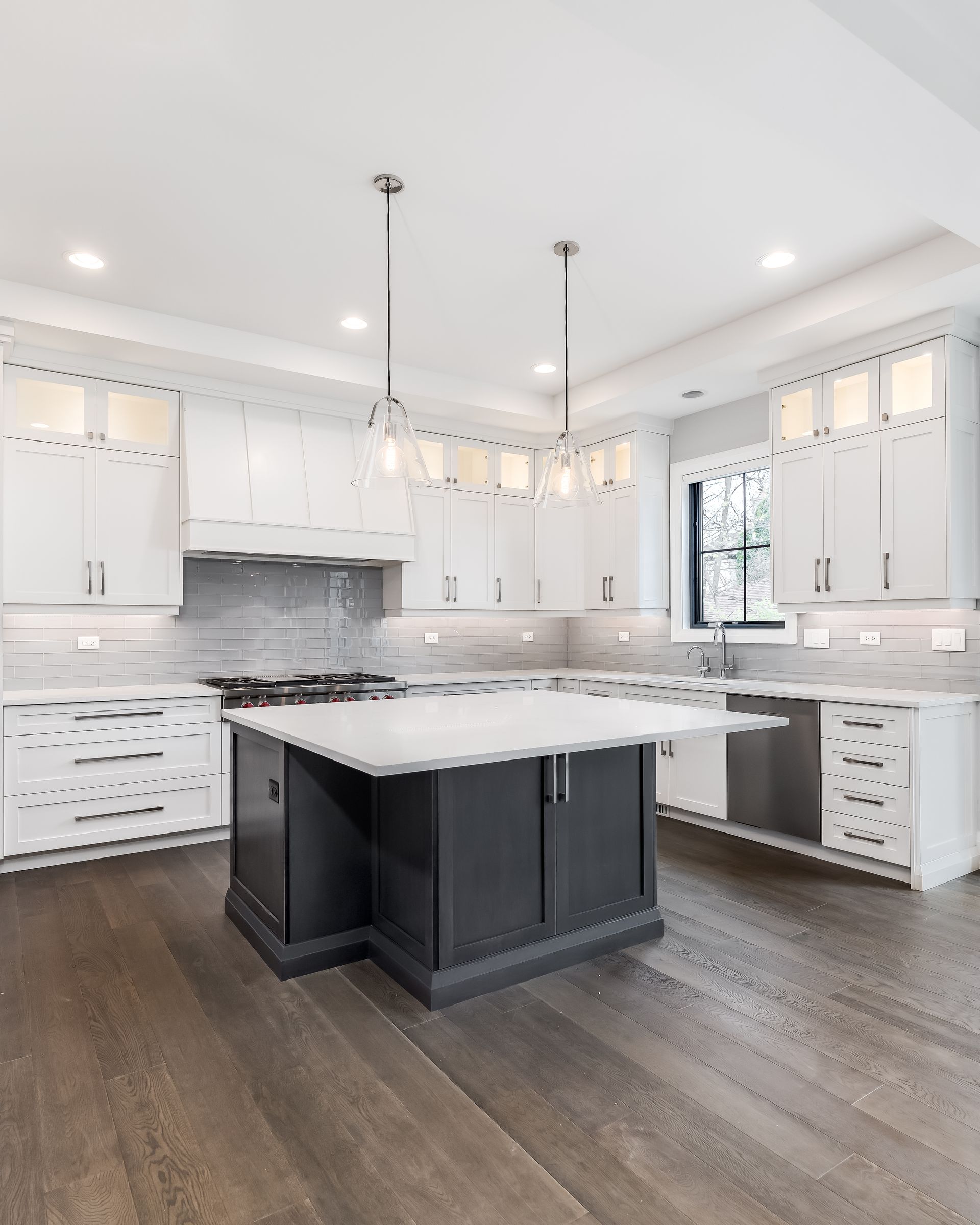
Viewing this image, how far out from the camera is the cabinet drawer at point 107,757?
154 inches

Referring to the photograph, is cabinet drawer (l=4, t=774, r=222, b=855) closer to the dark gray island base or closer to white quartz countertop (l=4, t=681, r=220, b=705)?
white quartz countertop (l=4, t=681, r=220, b=705)

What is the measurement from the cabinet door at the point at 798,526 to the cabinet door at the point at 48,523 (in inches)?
152

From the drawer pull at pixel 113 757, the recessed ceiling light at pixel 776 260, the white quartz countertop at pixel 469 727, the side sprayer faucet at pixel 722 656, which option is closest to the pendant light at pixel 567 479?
the white quartz countertop at pixel 469 727

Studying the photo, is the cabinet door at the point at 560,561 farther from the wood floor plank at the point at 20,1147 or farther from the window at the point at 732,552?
the wood floor plank at the point at 20,1147

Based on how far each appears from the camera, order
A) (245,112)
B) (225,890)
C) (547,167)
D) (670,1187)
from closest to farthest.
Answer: (670,1187) < (245,112) < (547,167) < (225,890)

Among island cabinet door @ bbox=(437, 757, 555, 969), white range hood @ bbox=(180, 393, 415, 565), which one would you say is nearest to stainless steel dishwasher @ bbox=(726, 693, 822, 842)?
island cabinet door @ bbox=(437, 757, 555, 969)

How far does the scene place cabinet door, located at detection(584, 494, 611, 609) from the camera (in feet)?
18.7

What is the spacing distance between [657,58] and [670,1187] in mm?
2633

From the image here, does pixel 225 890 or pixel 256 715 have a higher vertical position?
pixel 256 715

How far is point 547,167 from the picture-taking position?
9.15 feet

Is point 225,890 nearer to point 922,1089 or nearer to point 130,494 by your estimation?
point 130,494

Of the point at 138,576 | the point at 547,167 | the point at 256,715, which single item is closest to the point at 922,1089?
the point at 256,715

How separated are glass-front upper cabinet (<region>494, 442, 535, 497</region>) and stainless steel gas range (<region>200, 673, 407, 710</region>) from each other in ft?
5.85

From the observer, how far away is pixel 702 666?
17.1 ft
